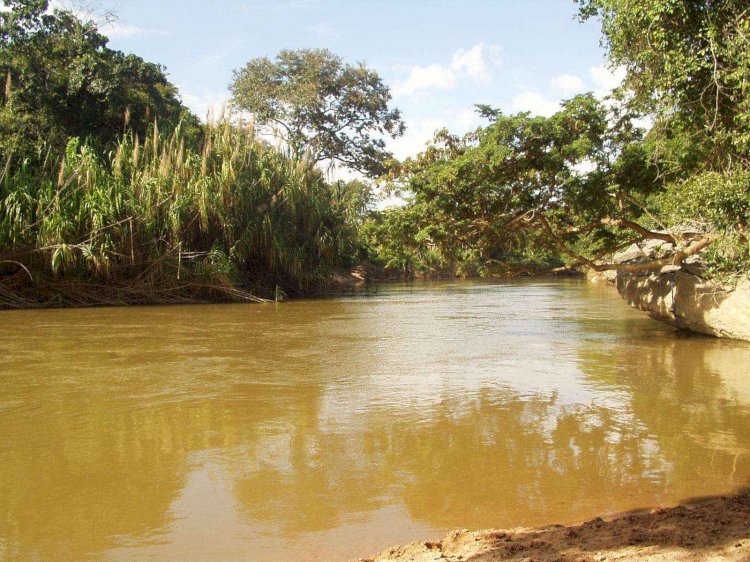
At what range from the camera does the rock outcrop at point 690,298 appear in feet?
33.1

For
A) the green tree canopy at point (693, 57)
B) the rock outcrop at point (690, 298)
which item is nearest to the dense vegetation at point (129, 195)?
the rock outcrop at point (690, 298)

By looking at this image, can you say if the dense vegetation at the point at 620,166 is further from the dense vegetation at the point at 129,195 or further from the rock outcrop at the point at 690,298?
the dense vegetation at the point at 129,195

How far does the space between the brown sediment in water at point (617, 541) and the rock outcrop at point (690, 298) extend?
23.1 ft

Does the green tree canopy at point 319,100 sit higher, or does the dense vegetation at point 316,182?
the green tree canopy at point 319,100

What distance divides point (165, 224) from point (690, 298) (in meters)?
12.5

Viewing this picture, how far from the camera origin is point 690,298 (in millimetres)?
11055

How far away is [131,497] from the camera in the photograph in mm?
3906

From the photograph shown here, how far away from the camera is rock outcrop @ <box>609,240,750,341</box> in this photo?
10.1m

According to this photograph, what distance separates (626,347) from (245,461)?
23.8 ft

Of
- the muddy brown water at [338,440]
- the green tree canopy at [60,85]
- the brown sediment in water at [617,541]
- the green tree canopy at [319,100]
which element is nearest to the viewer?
the brown sediment in water at [617,541]

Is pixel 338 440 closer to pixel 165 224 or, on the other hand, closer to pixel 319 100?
pixel 165 224

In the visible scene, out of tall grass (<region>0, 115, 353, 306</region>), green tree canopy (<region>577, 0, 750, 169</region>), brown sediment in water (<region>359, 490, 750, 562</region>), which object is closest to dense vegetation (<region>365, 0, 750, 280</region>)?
green tree canopy (<region>577, 0, 750, 169</region>)

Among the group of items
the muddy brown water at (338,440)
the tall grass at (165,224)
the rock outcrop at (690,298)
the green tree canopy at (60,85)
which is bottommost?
the muddy brown water at (338,440)

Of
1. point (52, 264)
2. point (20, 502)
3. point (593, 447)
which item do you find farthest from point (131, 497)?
point (52, 264)
